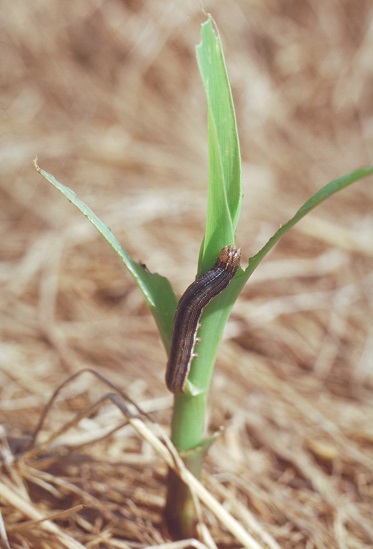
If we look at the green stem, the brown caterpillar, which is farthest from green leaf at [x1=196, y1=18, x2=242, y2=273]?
the green stem

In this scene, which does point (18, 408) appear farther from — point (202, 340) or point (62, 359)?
point (202, 340)

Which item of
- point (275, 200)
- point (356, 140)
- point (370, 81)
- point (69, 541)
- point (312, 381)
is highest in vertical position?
point (370, 81)

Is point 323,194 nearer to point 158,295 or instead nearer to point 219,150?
point 219,150

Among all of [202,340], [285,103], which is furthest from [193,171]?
[202,340]

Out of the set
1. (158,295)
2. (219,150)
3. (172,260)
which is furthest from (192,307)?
(172,260)

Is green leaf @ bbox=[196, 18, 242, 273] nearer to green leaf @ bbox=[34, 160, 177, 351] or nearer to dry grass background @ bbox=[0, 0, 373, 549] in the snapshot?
green leaf @ bbox=[34, 160, 177, 351]

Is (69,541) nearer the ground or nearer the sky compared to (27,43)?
nearer the ground
